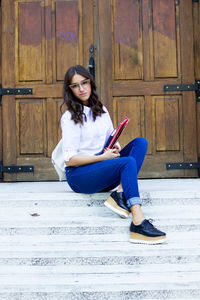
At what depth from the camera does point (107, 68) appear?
3.81 m

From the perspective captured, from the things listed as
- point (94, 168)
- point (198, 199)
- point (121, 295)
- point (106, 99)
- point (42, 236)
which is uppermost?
point (106, 99)

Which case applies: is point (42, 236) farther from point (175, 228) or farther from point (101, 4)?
point (101, 4)

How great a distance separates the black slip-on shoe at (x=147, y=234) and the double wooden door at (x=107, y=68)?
1.48 metres

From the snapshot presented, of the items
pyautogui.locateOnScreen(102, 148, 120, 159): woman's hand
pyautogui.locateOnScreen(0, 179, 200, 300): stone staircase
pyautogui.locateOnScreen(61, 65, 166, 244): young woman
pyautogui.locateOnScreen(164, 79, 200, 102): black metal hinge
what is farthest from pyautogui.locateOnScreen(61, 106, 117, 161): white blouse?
pyautogui.locateOnScreen(164, 79, 200, 102): black metal hinge

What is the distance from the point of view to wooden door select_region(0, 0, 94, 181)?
3822mm

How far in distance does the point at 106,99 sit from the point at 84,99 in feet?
3.69

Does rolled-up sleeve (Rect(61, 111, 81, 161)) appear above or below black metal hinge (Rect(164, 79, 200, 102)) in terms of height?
below

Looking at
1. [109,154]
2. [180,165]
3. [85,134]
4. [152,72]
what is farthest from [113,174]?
[152,72]

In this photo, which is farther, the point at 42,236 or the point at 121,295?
the point at 42,236

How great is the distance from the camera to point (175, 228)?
253 cm

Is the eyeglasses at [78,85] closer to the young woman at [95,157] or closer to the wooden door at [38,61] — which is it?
the young woman at [95,157]

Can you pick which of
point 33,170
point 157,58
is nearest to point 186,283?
point 33,170

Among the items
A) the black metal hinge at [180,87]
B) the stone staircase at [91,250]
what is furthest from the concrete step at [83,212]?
the black metal hinge at [180,87]

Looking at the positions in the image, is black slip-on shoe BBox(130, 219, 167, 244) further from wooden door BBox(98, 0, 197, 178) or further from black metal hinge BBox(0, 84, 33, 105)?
black metal hinge BBox(0, 84, 33, 105)
